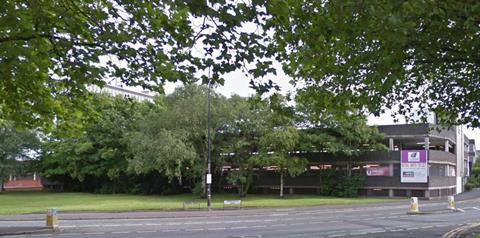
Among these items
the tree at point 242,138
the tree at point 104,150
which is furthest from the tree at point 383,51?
the tree at point 104,150

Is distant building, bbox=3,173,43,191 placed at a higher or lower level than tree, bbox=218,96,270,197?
lower

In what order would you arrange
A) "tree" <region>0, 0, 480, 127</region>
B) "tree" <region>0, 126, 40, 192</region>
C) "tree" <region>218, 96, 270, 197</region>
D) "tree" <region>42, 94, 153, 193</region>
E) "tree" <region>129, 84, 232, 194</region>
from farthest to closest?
"tree" <region>0, 126, 40, 192</region> < "tree" <region>42, 94, 153, 193</region> < "tree" <region>218, 96, 270, 197</region> < "tree" <region>129, 84, 232, 194</region> < "tree" <region>0, 0, 480, 127</region>

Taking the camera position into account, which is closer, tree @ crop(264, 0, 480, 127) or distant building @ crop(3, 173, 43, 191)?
tree @ crop(264, 0, 480, 127)

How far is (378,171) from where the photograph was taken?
52500 mm

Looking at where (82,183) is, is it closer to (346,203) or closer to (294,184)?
(294,184)

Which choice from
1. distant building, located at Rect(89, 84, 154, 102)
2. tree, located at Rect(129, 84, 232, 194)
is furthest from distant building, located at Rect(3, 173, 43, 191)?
tree, located at Rect(129, 84, 232, 194)

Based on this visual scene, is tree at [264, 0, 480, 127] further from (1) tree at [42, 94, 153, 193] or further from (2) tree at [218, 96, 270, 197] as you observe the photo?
(1) tree at [42, 94, 153, 193]

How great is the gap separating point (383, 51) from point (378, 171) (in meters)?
43.9

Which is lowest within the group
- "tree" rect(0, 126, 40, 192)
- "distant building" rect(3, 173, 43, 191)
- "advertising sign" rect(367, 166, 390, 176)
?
"distant building" rect(3, 173, 43, 191)

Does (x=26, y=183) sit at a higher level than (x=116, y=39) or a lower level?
lower

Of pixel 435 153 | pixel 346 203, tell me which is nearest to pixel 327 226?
pixel 346 203

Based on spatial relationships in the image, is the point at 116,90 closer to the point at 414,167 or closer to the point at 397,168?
the point at 397,168

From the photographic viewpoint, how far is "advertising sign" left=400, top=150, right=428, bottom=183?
167 feet

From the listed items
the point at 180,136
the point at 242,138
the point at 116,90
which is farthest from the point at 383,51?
the point at 116,90
